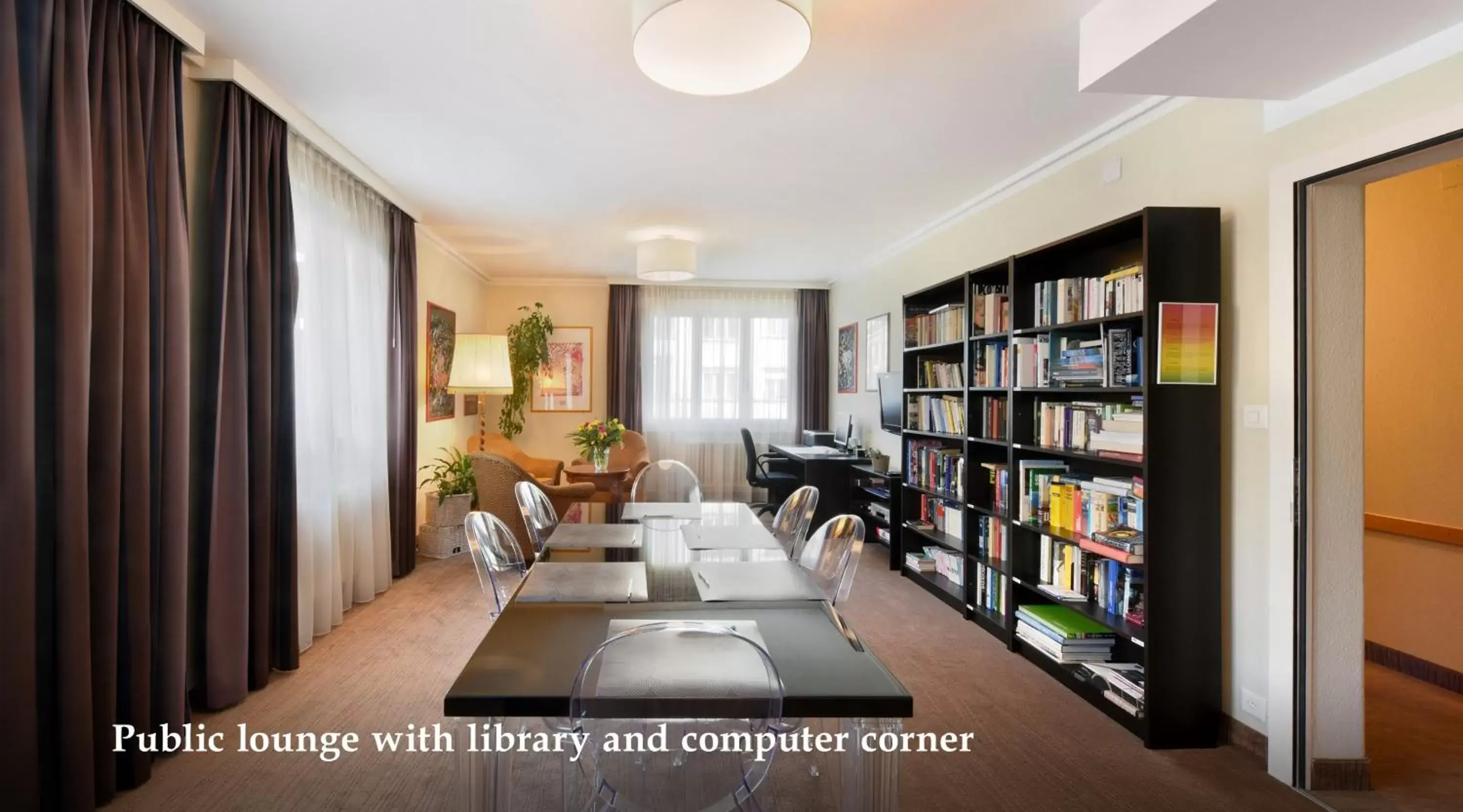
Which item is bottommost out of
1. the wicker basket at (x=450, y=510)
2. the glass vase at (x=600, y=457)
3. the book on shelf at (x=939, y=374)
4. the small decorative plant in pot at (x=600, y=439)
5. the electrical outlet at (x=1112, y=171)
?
the wicker basket at (x=450, y=510)

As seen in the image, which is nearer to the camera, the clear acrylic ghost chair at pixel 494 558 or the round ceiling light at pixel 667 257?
the clear acrylic ghost chair at pixel 494 558

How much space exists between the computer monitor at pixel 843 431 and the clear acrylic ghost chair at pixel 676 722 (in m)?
5.48

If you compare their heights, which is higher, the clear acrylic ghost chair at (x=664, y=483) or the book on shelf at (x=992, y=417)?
the book on shelf at (x=992, y=417)

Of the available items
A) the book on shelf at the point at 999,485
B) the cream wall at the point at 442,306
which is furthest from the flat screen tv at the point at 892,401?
the cream wall at the point at 442,306

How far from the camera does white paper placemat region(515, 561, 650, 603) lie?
77.5 inches

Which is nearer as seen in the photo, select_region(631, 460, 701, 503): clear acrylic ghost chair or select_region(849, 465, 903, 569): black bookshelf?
select_region(631, 460, 701, 503): clear acrylic ghost chair

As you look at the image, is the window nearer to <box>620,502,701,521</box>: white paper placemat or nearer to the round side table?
the round side table

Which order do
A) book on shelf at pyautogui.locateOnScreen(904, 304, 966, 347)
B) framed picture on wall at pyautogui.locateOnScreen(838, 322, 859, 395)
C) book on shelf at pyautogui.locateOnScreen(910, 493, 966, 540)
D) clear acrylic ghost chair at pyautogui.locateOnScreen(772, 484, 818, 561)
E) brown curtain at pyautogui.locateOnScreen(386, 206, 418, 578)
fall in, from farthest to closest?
framed picture on wall at pyautogui.locateOnScreen(838, 322, 859, 395)
brown curtain at pyautogui.locateOnScreen(386, 206, 418, 578)
book on shelf at pyautogui.locateOnScreen(910, 493, 966, 540)
book on shelf at pyautogui.locateOnScreen(904, 304, 966, 347)
clear acrylic ghost chair at pyautogui.locateOnScreen(772, 484, 818, 561)

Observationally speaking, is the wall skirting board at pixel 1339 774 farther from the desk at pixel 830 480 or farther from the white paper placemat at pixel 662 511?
the desk at pixel 830 480

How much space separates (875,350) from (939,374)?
6.50 ft

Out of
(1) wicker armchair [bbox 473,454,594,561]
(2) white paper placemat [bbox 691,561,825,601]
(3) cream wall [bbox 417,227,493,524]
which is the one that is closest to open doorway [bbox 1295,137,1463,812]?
(2) white paper placemat [bbox 691,561,825,601]

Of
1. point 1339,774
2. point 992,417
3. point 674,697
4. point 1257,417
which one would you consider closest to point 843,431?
point 992,417

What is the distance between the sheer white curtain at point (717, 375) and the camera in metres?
8.17

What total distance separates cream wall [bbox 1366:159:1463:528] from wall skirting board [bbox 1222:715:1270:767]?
1.58 metres
